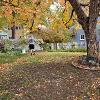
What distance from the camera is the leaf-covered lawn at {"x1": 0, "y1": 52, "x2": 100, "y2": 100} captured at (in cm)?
1074

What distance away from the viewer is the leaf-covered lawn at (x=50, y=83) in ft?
35.2

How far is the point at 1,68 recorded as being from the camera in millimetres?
15609

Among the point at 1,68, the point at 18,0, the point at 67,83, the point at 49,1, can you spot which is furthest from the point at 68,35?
the point at 67,83

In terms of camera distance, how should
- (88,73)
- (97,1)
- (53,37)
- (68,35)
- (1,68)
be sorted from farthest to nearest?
1. (68,35)
2. (53,37)
3. (1,68)
4. (97,1)
5. (88,73)

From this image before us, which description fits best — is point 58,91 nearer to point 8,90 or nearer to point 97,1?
point 8,90

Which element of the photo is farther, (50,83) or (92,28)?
(92,28)

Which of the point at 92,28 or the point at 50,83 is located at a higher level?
the point at 92,28

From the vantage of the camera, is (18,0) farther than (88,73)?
Yes

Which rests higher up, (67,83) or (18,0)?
(18,0)

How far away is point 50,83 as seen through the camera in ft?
39.0

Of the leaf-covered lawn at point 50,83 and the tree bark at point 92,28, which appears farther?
the tree bark at point 92,28

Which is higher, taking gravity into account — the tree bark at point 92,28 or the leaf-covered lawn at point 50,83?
the tree bark at point 92,28

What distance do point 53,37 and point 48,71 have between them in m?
24.6

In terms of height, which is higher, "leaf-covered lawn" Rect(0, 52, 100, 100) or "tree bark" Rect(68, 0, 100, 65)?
"tree bark" Rect(68, 0, 100, 65)
